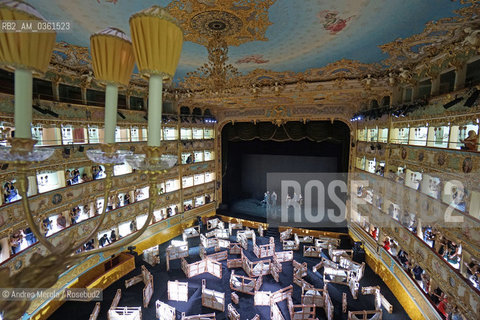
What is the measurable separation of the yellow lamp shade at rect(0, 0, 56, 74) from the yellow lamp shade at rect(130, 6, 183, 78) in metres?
0.67

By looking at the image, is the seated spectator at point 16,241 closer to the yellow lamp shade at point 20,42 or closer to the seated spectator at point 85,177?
the seated spectator at point 85,177

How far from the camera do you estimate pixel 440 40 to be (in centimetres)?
544

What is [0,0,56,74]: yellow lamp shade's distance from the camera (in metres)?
1.45

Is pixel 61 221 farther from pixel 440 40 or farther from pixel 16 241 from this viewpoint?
Answer: pixel 440 40

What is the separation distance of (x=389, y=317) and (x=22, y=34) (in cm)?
1115

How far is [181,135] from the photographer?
14438 millimetres

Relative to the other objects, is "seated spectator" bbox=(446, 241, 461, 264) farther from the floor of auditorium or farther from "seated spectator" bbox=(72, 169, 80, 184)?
"seated spectator" bbox=(72, 169, 80, 184)

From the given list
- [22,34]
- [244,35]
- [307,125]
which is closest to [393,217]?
[307,125]

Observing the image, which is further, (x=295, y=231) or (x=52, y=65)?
(x=295, y=231)

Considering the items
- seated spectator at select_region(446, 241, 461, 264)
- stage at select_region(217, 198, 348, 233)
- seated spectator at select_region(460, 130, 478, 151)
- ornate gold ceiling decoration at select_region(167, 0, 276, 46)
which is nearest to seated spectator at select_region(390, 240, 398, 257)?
seated spectator at select_region(446, 241, 461, 264)

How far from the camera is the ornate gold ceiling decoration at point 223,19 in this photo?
4.18 metres

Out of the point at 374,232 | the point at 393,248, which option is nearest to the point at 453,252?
the point at 393,248

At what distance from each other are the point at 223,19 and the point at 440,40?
207 inches

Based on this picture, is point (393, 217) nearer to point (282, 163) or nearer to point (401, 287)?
point (401, 287)
